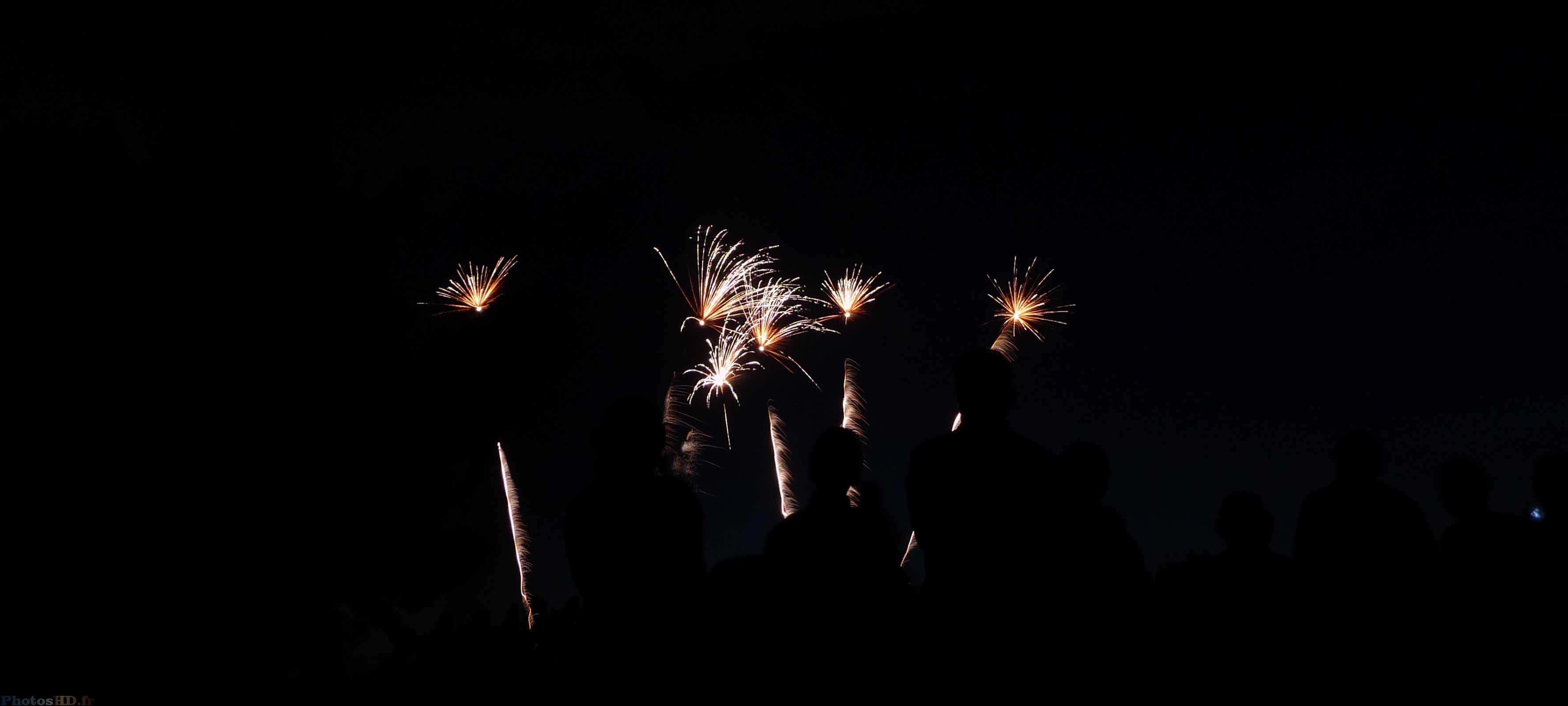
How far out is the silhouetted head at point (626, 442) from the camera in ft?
11.6

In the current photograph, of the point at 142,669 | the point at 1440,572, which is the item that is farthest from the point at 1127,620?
the point at 142,669

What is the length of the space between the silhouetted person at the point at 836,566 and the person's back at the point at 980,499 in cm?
41

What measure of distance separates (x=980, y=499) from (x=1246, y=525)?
6.03 ft

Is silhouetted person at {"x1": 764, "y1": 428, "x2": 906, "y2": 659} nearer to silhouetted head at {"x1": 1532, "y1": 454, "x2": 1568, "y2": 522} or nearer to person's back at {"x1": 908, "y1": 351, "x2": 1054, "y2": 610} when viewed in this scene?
person's back at {"x1": 908, "y1": 351, "x2": 1054, "y2": 610}

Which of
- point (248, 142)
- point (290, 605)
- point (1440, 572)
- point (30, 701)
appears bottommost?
point (1440, 572)

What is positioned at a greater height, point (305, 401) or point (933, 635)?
point (305, 401)

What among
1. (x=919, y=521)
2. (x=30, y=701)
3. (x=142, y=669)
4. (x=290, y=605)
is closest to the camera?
(x=919, y=521)

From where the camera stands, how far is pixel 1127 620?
9.55 ft

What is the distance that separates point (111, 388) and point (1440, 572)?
1937cm

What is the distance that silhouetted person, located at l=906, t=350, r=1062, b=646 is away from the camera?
110 inches

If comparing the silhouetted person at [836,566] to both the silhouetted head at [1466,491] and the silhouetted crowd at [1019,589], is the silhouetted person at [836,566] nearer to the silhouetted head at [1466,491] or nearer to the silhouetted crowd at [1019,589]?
the silhouetted crowd at [1019,589]

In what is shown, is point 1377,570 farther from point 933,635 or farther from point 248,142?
point 248,142

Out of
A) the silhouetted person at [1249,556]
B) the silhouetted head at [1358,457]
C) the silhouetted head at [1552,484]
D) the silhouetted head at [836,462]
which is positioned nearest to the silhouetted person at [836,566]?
the silhouetted head at [836,462]

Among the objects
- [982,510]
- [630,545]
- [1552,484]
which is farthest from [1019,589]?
[1552,484]
